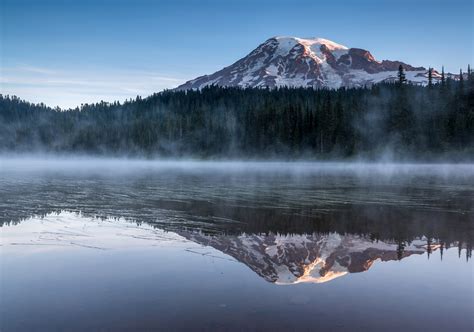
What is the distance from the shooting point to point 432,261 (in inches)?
483

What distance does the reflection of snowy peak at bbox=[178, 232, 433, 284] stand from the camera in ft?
36.7

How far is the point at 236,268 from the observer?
11438 millimetres

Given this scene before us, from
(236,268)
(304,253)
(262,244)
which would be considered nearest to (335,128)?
(262,244)

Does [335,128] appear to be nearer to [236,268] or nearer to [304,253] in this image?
[304,253]

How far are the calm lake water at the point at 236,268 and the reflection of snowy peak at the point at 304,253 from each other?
0.17ft

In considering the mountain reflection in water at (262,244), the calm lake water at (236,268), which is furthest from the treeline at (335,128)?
the mountain reflection in water at (262,244)

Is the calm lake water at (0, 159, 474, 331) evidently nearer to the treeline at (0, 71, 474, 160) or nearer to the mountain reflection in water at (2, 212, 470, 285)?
the mountain reflection in water at (2, 212, 470, 285)

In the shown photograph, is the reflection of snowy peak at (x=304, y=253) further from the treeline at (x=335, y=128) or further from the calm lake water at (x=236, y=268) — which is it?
the treeline at (x=335, y=128)

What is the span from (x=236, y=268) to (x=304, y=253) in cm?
278

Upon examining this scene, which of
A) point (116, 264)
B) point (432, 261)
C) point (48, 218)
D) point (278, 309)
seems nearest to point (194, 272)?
point (116, 264)

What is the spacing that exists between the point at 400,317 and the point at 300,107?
132911 mm

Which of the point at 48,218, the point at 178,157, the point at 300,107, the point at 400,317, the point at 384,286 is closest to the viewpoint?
the point at 400,317

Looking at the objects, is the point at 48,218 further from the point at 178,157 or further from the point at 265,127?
the point at 178,157

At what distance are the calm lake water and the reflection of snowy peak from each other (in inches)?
2.0
